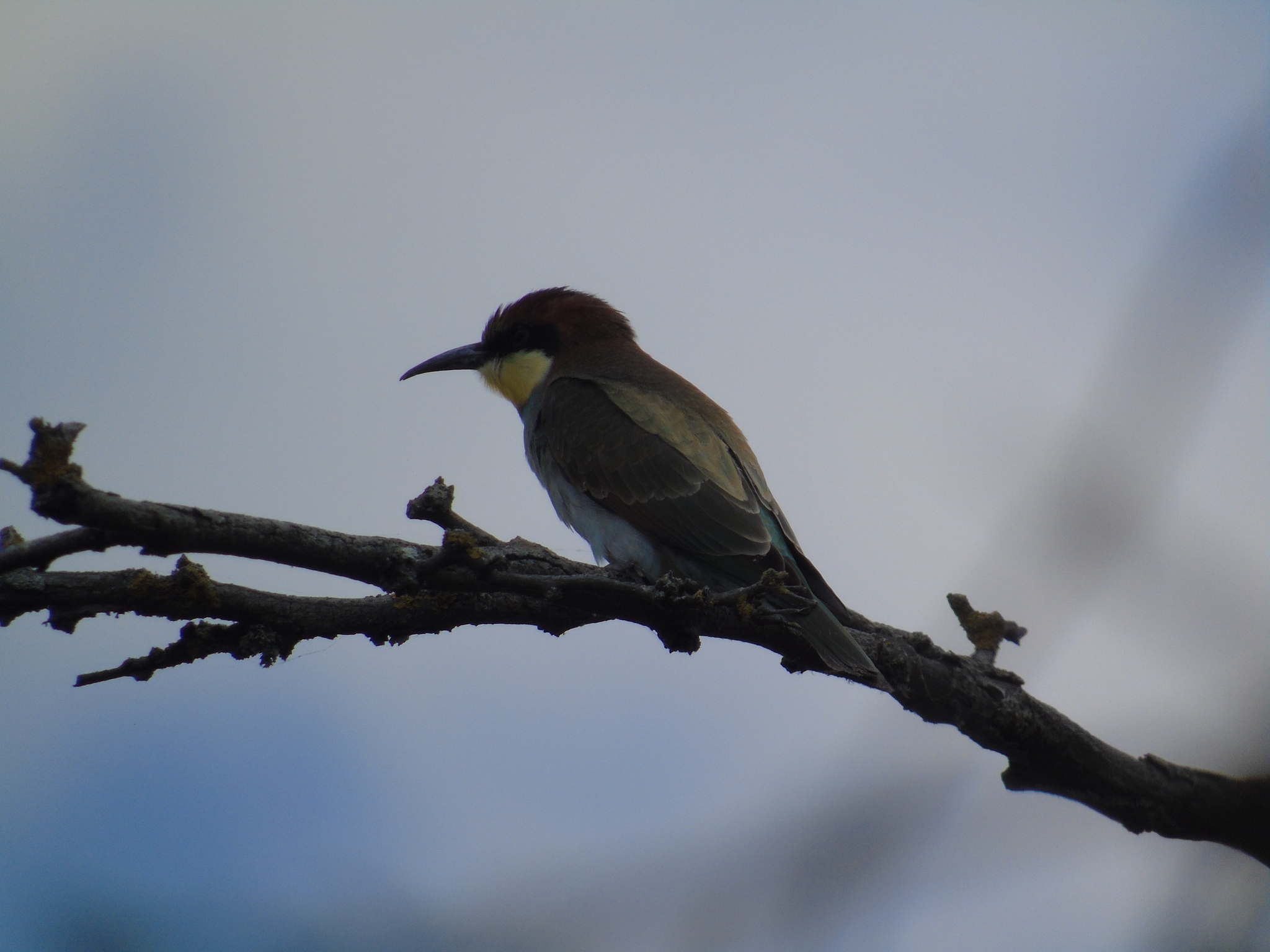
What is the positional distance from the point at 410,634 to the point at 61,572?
73cm

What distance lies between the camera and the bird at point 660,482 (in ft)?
11.8

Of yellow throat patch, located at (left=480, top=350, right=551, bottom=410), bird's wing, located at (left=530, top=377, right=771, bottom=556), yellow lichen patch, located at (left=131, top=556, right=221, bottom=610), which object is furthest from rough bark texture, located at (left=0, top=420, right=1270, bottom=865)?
yellow throat patch, located at (left=480, top=350, right=551, bottom=410)

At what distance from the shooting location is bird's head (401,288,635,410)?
5344 millimetres

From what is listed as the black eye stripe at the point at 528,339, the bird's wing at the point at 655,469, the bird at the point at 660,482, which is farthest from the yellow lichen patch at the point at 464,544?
the black eye stripe at the point at 528,339

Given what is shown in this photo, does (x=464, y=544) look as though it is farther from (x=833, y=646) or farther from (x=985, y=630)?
(x=985, y=630)

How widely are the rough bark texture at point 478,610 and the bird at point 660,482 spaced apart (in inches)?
11.5

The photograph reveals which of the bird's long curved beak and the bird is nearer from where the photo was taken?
the bird

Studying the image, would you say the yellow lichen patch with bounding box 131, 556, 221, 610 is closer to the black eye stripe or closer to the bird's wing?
the bird's wing

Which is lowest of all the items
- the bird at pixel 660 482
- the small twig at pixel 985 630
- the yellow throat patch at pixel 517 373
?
the small twig at pixel 985 630

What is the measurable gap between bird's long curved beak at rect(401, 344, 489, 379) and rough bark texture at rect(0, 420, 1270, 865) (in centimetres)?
280

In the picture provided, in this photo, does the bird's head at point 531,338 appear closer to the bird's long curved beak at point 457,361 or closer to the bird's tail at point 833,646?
the bird's long curved beak at point 457,361

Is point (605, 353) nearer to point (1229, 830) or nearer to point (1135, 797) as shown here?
point (1135, 797)

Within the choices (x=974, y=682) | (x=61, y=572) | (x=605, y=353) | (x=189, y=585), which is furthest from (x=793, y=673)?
(x=605, y=353)

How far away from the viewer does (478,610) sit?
2.49 meters
